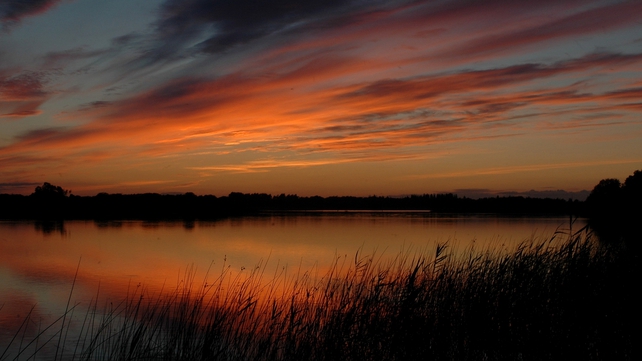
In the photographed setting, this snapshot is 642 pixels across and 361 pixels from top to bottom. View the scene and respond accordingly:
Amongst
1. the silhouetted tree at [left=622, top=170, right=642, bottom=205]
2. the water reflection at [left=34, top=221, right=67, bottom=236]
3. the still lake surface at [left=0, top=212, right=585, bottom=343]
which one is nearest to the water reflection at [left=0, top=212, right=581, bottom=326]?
the still lake surface at [left=0, top=212, right=585, bottom=343]

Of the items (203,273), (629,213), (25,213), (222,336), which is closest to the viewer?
(222,336)

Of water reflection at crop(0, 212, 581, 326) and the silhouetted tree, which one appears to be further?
the silhouetted tree

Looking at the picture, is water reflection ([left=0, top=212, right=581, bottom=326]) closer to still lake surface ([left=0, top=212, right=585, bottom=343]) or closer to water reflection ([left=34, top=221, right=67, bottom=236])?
still lake surface ([left=0, top=212, right=585, bottom=343])

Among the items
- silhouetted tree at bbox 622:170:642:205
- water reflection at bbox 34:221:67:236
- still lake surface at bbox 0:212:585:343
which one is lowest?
still lake surface at bbox 0:212:585:343

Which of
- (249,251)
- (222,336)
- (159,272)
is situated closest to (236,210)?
(249,251)

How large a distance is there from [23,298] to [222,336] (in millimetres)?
10353

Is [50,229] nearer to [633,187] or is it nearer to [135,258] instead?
[135,258]

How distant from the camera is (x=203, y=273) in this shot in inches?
782

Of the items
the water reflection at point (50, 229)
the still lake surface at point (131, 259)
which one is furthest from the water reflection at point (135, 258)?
the water reflection at point (50, 229)

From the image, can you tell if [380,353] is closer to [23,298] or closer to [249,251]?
[23,298]

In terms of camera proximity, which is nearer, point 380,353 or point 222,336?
point 380,353

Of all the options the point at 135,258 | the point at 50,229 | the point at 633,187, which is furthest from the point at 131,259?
the point at 633,187

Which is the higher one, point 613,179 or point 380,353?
point 613,179

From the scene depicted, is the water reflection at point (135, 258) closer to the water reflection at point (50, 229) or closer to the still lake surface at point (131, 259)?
the still lake surface at point (131, 259)
